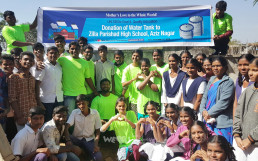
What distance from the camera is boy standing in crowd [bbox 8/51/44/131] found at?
3779 millimetres

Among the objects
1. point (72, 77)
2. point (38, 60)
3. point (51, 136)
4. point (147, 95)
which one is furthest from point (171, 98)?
point (38, 60)

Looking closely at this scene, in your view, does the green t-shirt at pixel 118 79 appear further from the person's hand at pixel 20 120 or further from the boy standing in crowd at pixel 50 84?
the person's hand at pixel 20 120

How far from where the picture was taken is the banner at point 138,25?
262 inches

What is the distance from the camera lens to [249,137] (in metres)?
2.85

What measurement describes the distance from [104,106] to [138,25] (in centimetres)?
273

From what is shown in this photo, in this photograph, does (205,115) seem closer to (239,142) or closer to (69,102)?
(239,142)

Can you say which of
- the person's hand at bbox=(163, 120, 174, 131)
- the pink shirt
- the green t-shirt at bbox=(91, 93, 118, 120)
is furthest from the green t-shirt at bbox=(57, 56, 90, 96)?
the pink shirt

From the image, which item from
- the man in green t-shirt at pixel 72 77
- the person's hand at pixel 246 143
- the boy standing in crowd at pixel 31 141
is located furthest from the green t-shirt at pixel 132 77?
the person's hand at pixel 246 143

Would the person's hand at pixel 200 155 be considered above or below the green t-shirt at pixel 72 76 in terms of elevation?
below

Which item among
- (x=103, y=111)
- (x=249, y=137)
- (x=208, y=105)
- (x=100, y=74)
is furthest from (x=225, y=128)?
(x=100, y=74)

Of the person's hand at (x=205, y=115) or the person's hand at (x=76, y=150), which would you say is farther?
the person's hand at (x=76, y=150)

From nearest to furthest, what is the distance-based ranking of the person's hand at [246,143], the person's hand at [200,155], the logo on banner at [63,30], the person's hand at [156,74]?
the person's hand at [246,143] → the person's hand at [200,155] → the person's hand at [156,74] → the logo on banner at [63,30]

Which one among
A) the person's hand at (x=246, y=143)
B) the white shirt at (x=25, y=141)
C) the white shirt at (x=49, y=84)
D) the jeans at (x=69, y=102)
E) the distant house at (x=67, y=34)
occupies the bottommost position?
the white shirt at (x=25, y=141)

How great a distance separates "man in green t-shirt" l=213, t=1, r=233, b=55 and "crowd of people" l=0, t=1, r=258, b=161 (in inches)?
78.5
